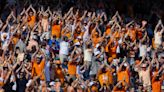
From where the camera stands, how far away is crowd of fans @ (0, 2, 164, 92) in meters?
21.1

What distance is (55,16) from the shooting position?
2572cm

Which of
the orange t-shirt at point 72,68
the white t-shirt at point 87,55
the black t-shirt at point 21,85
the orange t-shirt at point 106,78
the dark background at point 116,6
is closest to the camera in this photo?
the black t-shirt at point 21,85

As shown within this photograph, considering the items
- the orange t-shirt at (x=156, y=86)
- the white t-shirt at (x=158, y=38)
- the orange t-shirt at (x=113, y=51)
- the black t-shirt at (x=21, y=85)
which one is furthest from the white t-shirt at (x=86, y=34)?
the black t-shirt at (x=21, y=85)

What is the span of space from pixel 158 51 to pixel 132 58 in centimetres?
125

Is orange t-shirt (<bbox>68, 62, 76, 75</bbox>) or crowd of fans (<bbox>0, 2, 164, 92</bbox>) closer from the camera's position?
crowd of fans (<bbox>0, 2, 164, 92</bbox>)

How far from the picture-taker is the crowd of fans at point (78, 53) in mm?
21109

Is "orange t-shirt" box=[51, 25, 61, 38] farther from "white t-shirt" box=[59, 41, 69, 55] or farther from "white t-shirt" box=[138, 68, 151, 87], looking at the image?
"white t-shirt" box=[138, 68, 151, 87]

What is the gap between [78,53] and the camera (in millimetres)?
22703

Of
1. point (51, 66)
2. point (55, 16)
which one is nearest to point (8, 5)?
→ point (55, 16)

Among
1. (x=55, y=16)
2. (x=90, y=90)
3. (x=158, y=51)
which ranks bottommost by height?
(x=90, y=90)

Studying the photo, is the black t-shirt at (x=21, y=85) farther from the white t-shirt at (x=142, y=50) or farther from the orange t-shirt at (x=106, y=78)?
the white t-shirt at (x=142, y=50)

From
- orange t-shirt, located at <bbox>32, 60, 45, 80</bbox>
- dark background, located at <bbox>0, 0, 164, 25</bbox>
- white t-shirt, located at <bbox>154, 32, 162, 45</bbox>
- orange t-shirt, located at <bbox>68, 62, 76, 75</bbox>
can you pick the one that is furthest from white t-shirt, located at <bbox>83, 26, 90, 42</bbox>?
orange t-shirt, located at <bbox>32, 60, 45, 80</bbox>

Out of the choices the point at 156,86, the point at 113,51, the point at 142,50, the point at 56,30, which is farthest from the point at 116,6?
the point at 156,86

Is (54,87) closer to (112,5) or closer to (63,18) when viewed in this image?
(63,18)
